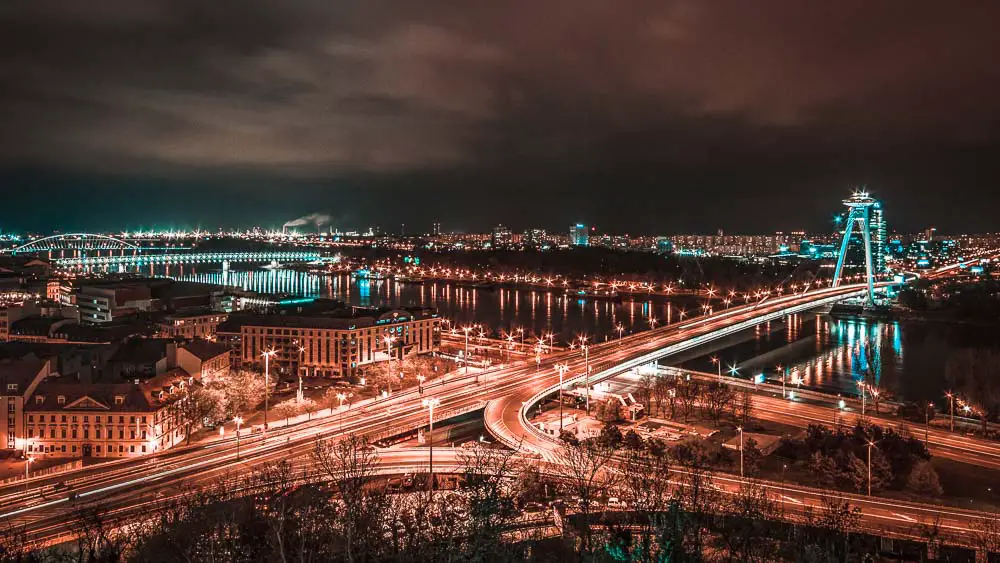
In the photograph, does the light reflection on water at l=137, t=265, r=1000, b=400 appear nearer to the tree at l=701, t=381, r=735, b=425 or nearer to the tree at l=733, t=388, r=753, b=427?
the tree at l=733, t=388, r=753, b=427

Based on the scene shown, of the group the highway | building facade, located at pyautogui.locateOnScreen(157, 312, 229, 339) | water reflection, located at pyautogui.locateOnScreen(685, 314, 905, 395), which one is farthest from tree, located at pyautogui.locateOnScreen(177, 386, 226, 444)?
water reflection, located at pyautogui.locateOnScreen(685, 314, 905, 395)

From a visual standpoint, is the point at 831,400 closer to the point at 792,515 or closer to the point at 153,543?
the point at 792,515

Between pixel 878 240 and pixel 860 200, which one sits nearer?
pixel 860 200

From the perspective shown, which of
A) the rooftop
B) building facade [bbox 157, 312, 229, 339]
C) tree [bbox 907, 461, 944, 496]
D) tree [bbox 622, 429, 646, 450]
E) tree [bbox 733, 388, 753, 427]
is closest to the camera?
tree [bbox 907, 461, 944, 496]

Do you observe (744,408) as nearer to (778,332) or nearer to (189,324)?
(778,332)

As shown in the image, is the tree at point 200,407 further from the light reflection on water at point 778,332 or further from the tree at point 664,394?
the light reflection on water at point 778,332

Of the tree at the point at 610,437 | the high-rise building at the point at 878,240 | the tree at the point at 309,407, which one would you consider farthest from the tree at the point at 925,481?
the high-rise building at the point at 878,240

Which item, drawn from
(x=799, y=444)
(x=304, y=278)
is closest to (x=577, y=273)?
(x=304, y=278)

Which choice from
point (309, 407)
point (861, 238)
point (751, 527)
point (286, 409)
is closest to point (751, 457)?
point (751, 527)
